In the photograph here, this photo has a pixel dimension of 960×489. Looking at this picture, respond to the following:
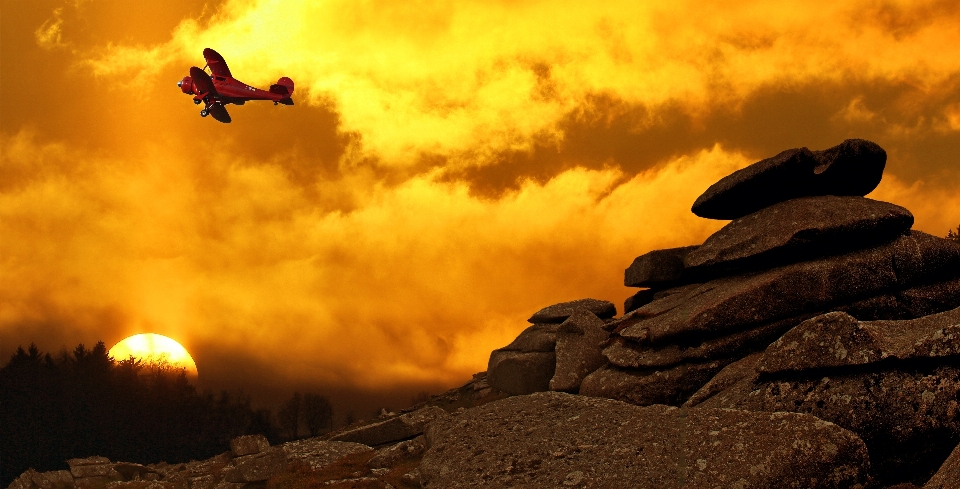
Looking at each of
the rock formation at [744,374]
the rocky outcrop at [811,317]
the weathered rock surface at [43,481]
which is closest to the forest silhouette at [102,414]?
the weathered rock surface at [43,481]

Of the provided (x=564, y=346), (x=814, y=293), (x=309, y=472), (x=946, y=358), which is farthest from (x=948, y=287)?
(x=309, y=472)

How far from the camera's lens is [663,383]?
2416 cm

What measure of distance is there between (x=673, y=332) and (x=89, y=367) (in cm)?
9111

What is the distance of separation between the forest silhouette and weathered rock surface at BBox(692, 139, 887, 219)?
76.2 m

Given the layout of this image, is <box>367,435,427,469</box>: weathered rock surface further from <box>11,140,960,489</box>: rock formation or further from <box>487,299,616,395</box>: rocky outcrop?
<box>487,299,616,395</box>: rocky outcrop

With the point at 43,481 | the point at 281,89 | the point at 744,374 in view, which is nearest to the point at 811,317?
the point at 744,374

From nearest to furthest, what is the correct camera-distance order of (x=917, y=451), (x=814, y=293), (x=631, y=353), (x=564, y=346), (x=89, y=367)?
(x=917, y=451) < (x=814, y=293) < (x=631, y=353) < (x=564, y=346) < (x=89, y=367)

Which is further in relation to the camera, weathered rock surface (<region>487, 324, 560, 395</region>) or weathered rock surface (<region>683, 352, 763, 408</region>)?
weathered rock surface (<region>487, 324, 560, 395</region>)

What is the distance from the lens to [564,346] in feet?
101

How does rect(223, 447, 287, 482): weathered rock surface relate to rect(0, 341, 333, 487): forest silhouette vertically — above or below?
below

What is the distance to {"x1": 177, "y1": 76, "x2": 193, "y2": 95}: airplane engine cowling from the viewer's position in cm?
3969

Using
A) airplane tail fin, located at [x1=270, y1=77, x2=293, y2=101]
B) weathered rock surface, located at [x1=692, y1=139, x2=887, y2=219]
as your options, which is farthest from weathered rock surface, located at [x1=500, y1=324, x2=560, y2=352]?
airplane tail fin, located at [x1=270, y1=77, x2=293, y2=101]

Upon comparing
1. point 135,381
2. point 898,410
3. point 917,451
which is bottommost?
point 917,451

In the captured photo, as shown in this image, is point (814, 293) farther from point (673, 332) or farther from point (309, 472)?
point (309, 472)
